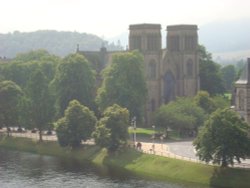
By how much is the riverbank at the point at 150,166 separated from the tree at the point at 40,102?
169 inches

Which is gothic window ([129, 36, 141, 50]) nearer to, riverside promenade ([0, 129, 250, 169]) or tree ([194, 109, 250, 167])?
riverside promenade ([0, 129, 250, 169])

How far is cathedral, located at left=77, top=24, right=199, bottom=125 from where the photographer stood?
146 meters

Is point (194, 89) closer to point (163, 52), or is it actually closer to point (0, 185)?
point (163, 52)

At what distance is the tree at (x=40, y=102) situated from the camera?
4850 inches

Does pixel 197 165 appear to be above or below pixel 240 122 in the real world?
below

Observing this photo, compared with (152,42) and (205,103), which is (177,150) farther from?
(152,42)

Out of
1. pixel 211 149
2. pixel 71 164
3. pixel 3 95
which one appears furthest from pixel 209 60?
pixel 211 149

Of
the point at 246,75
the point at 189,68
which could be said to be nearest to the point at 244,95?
the point at 246,75

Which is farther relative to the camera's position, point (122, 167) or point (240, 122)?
point (122, 167)

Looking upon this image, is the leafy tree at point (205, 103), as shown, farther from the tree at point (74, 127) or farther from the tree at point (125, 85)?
the tree at point (74, 127)

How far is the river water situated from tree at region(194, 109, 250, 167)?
627 cm

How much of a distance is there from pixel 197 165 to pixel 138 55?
4609cm

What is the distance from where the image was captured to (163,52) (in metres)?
151

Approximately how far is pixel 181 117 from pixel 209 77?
54673 mm
